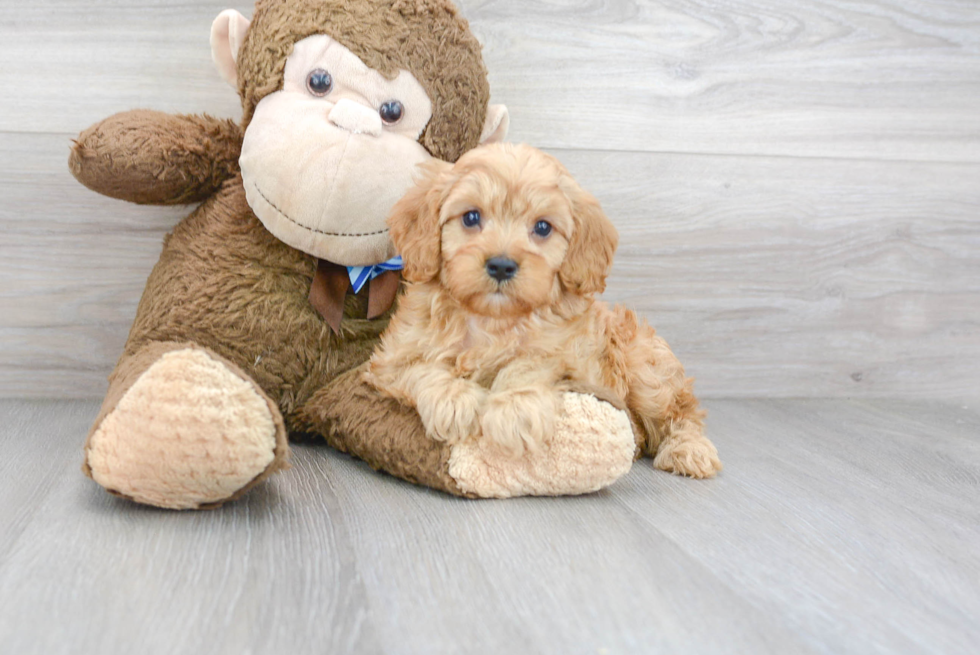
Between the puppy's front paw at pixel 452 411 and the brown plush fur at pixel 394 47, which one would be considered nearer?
the puppy's front paw at pixel 452 411

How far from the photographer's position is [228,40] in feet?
5.47

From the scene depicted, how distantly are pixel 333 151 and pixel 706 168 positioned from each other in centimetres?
112

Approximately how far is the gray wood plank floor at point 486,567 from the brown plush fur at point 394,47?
70 cm

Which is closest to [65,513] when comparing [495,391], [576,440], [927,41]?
[495,391]

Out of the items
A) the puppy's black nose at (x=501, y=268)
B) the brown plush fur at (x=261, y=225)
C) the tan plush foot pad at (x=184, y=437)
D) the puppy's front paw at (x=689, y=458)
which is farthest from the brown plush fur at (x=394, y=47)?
the puppy's front paw at (x=689, y=458)

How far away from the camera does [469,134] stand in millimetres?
1643

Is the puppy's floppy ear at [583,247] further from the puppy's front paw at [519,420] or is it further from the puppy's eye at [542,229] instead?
the puppy's front paw at [519,420]

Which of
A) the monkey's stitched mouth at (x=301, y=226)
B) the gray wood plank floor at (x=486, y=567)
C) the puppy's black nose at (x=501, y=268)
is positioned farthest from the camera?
the monkey's stitched mouth at (x=301, y=226)

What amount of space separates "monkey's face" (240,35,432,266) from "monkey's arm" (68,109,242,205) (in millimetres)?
138

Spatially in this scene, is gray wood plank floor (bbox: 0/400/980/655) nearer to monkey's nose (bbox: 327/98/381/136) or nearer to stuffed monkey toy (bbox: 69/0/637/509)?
stuffed monkey toy (bbox: 69/0/637/509)

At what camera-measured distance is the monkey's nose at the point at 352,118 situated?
150cm

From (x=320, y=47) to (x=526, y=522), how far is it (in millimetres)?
954

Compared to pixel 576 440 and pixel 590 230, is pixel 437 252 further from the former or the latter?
pixel 576 440

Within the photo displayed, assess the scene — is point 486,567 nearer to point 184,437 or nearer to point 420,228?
point 184,437
